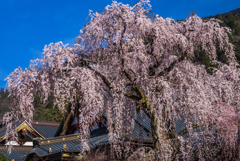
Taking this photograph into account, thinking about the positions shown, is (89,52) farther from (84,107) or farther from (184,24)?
(184,24)

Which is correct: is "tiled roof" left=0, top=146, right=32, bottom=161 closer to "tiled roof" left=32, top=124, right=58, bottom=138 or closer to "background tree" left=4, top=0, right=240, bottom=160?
"tiled roof" left=32, top=124, right=58, bottom=138

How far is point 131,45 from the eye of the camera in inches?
294

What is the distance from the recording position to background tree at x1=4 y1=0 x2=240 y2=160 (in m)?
7.13

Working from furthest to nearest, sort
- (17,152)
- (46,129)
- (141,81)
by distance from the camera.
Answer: (46,129), (17,152), (141,81)

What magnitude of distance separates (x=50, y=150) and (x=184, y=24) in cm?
822

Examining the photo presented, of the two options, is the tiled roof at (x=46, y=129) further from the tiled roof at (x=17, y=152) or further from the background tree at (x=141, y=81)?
the background tree at (x=141, y=81)

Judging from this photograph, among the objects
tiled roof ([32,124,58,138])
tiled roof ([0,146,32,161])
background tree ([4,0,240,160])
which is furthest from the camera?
tiled roof ([32,124,58,138])

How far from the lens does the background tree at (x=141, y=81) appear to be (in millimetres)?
7133

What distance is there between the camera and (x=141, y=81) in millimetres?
7883

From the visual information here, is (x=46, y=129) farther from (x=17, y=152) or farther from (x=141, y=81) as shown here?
(x=141, y=81)

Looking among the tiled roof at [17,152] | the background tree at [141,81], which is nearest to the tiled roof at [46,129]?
the tiled roof at [17,152]

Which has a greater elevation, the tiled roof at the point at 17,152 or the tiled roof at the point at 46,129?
the tiled roof at the point at 46,129

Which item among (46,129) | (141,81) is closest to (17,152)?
(46,129)

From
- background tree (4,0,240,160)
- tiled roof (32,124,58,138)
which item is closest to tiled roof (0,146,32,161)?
tiled roof (32,124,58,138)
